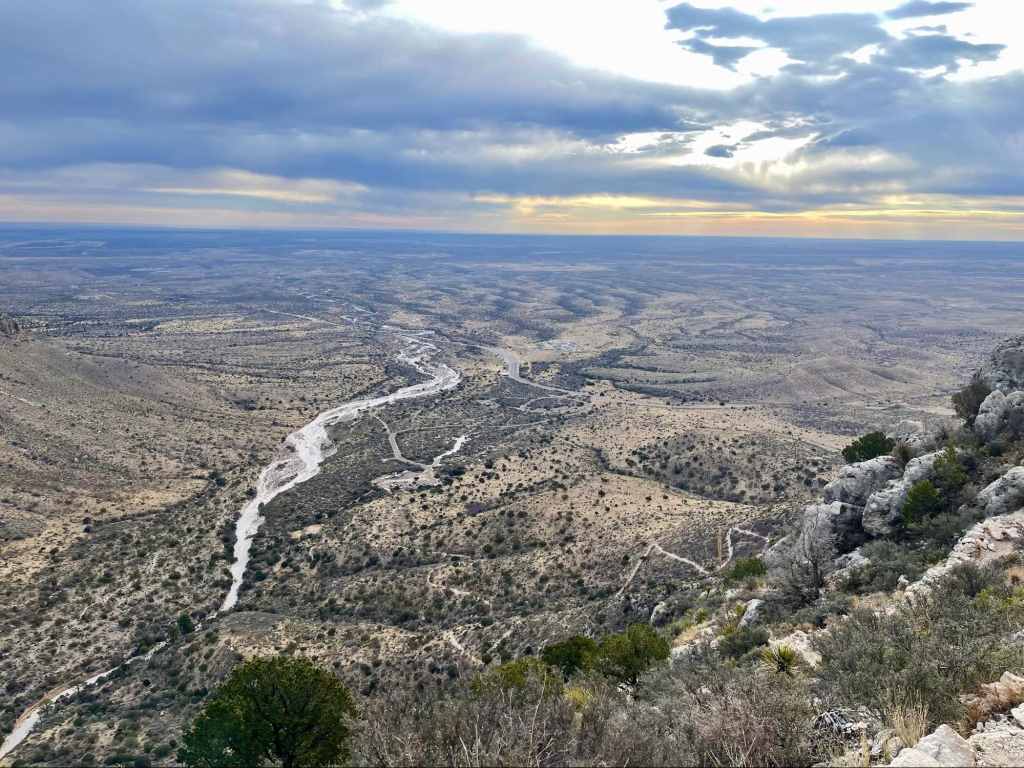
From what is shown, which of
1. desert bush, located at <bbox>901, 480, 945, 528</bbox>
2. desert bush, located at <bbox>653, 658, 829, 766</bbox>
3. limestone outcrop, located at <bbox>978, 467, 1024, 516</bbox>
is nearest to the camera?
desert bush, located at <bbox>653, 658, 829, 766</bbox>

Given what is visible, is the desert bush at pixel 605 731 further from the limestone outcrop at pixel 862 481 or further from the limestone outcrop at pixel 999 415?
the limestone outcrop at pixel 999 415

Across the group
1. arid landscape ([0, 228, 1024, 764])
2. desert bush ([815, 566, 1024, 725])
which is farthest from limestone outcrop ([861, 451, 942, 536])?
desert bush ([815, 566, 1024, 725])

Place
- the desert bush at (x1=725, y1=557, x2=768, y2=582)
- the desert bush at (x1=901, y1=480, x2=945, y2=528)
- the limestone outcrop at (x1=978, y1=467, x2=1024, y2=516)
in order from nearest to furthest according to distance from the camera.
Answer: the limestone outcrop at (x1=978, y1=467, x2=1024, y2=516)
the desert bush at (x1=901, y1=480, x2=945, y2=528)
the desert bush at (x1=725, y1=557, x2=768, y2=582)

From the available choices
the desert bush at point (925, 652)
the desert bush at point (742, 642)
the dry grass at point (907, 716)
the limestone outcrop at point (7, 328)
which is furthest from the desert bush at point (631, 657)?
the limestone outcrop at point (7, 328)

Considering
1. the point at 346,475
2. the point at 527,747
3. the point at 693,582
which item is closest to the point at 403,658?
the point at 693,582

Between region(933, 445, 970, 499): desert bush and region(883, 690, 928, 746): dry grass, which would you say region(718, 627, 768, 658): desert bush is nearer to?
region(883, 690, 928, 746): dry grass

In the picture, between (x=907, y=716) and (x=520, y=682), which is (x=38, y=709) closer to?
(x=520, y=682)

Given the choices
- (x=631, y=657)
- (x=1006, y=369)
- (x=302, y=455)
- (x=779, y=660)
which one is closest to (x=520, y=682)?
(x=631, y=657)

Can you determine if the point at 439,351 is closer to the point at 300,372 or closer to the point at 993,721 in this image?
the point at 300,372

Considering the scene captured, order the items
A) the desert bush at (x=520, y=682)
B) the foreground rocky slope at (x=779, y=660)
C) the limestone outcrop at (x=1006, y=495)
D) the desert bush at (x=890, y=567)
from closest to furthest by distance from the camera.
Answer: the foreground rocky slope at (x=779, y=660) → the desert bush at (x=520, y=682) → the desert bush at (x=890, y=567) → the limestone outcrop at (x=1006, y=495)
